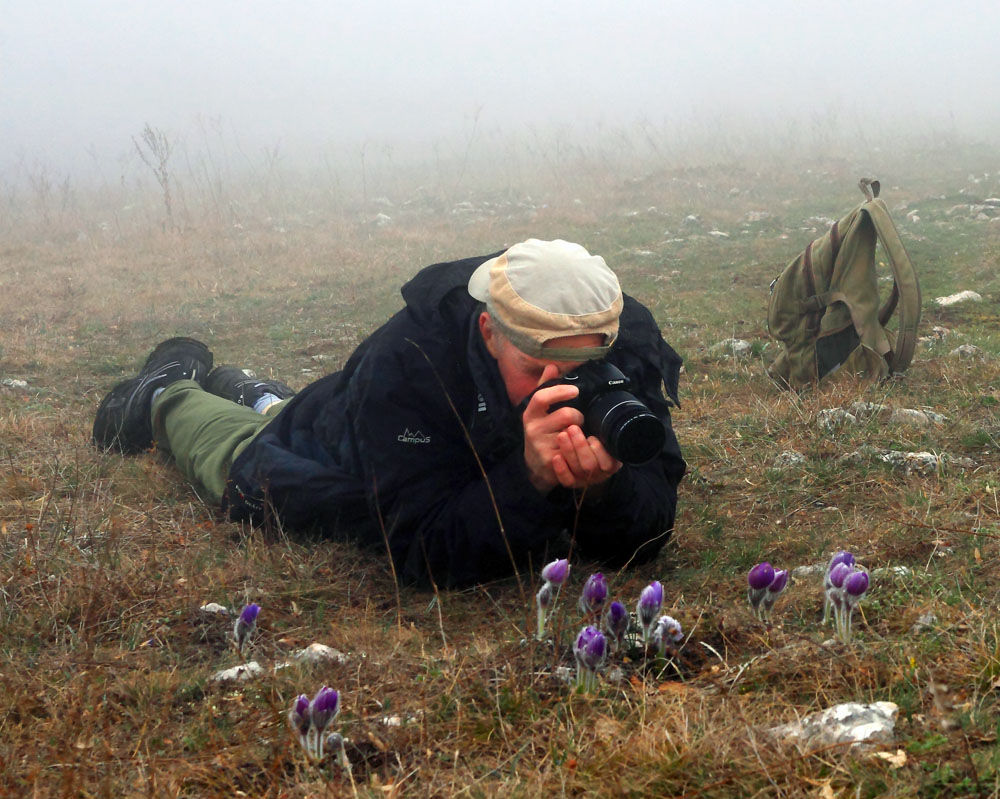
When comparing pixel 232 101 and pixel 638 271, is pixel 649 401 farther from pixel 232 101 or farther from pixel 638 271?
pixel 232 101

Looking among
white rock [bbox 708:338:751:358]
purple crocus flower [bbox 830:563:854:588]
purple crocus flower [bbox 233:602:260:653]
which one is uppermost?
purple crocus flower [bbox 830:563:854:588]

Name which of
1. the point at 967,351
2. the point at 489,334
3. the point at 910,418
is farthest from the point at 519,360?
the point at 967,351

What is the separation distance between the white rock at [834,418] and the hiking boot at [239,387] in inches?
103

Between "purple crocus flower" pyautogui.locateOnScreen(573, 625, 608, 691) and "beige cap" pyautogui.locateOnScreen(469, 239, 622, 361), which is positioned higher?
"beige cap" pyautogui.locateOnScreen(469, 239, 622, 361)

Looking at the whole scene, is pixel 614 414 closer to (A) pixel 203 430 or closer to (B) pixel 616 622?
(B) pixel 616 622

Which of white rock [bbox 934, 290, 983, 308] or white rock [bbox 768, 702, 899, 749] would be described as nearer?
white rock [bbox 768, 702, 899, 749]

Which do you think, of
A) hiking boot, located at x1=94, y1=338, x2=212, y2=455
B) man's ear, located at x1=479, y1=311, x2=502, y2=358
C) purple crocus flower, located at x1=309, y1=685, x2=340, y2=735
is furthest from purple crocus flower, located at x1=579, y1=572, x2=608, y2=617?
hiking boot, located at x1=94, y1=338, x2=212, y2=455

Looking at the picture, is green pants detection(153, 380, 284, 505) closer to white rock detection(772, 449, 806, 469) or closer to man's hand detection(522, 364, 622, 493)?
man's hand detection(522, 364, 622, 493)

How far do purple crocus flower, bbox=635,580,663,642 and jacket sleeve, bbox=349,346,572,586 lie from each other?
2.22 ft

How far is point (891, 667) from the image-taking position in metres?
1.87

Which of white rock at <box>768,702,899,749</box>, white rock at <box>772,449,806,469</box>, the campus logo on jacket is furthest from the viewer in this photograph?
white rock at <box>772,449,806,469</box>

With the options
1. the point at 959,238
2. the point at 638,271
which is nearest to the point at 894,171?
the point at 959,238

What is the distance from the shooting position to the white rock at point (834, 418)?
4.13 m

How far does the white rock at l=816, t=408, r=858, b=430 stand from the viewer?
4.13 meters
